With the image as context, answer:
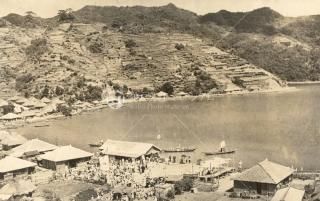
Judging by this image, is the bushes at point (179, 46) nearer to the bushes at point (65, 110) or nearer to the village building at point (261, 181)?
the bushes at point (65, 110)

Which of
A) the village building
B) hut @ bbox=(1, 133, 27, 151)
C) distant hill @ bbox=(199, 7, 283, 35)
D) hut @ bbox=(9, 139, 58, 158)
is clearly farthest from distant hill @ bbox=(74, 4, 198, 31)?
the village building

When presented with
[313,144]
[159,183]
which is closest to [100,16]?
[313,144]

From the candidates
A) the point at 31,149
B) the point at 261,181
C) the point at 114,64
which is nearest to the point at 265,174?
the point at 261,181

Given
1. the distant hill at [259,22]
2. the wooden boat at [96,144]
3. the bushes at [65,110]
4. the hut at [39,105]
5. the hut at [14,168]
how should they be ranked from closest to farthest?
the hut at [14,168] → the wooden boat at [96,144] → the bushes at [65,110] → the hut at [39,105] → the distant hill at [259,22]

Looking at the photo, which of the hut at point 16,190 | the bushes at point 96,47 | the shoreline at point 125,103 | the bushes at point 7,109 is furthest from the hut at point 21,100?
the hut at point 16,190

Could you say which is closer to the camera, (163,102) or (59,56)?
(163,102)

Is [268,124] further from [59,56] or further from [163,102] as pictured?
[59,56]

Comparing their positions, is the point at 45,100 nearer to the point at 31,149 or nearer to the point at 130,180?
the point at 31,149
